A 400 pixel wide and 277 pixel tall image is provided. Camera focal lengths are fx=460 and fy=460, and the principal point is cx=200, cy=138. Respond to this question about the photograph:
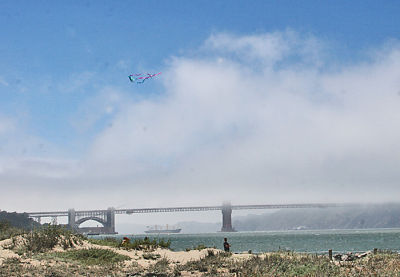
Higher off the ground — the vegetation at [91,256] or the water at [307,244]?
the vegetation at [91,256]

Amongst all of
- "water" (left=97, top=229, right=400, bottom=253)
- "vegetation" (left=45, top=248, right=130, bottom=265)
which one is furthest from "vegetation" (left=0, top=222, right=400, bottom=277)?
"water" (left=97, top=229, right=400, bottom=253)

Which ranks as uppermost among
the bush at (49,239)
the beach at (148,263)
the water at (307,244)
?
the bush at (49,239)

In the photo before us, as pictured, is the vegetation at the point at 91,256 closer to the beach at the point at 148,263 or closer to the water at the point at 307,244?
the beach at the point at 148,263

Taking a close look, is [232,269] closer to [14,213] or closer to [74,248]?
[74,248]

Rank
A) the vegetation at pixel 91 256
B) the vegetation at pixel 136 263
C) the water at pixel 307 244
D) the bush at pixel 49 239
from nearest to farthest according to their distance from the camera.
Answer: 1. the vegetation at pixel 136 263
2. the vegetation at pixel 91 256
3. the bush at pixel 49 239
4. the water at pixel 307 244

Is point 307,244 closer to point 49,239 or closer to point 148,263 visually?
point 148,263

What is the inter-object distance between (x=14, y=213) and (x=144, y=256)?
154162mm

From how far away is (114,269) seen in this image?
2236 cm

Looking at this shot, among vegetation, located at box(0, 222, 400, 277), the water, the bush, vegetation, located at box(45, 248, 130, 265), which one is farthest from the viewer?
the water

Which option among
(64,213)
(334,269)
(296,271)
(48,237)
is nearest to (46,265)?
(48,237)

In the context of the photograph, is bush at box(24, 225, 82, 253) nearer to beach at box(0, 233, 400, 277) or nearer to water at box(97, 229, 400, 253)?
beach at box(0, 233, 400, 277)

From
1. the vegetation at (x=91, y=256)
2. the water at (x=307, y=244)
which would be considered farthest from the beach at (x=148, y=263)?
the water at (x=307, y=244)

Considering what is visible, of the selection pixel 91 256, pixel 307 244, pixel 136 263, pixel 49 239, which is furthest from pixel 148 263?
pixel 307 244

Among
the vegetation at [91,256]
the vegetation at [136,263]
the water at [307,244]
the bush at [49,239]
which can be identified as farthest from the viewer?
the water at [307,244]
